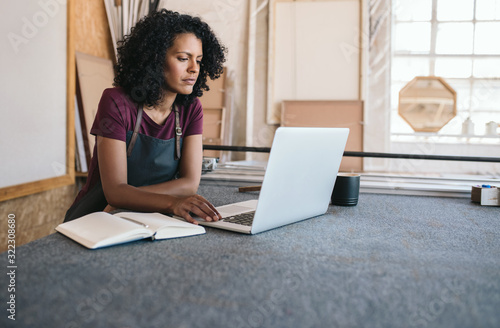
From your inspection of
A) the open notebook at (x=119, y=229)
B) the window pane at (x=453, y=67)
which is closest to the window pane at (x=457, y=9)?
the window pane at (x=453, y=67)

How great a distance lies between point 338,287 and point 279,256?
0.56ft

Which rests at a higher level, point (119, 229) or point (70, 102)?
point (70, 102)

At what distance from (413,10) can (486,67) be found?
1.04m

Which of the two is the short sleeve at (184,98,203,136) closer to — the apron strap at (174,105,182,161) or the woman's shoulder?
the apron strap at (174,105,182,161)

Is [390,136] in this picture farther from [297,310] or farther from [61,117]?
[297,310]

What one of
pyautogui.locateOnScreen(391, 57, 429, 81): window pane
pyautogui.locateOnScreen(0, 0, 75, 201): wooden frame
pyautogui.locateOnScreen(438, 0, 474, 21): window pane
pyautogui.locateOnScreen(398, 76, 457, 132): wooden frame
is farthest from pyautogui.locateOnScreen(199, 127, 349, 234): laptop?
pyautogui.locateOnScreen(438, 0, 474, 21): window pane

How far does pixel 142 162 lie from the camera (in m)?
1.57

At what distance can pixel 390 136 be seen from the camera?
470 cm

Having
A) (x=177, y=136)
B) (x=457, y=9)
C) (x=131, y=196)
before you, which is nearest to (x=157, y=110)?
(x=177, y=136)

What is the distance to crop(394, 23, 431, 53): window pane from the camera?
4.88 meters

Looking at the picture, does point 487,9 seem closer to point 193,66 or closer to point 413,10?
point 413,10

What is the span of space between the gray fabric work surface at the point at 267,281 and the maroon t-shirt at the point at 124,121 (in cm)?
56

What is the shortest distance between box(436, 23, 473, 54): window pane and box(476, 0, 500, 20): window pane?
→ 16cm

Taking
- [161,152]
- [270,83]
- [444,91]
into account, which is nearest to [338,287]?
[161,152]
